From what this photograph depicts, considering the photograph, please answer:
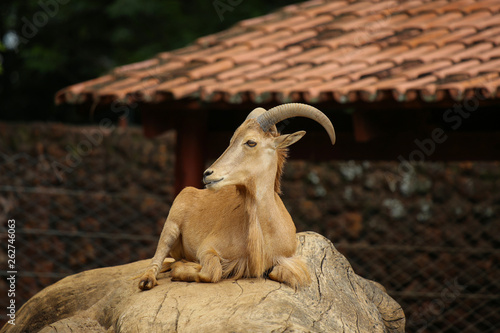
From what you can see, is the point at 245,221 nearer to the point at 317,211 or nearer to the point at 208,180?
the point at 208,180

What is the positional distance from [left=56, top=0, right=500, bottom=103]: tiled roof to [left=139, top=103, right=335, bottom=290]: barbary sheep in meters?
1.86

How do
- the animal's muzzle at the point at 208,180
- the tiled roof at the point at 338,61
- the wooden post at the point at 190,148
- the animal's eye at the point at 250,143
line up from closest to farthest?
the animal's muzzle at the point at 208,180, the animal's eye at the point at 250,143, the tiled roof at the point at 338,61, the wooden post at the point at 190,148

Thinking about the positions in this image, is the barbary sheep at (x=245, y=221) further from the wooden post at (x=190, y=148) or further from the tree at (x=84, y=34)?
the tree at (x=84, y=34)

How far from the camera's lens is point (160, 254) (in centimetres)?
431

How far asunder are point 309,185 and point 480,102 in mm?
4235

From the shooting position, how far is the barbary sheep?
395 cm

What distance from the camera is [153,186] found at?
388 inches

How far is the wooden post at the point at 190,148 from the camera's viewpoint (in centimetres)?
657

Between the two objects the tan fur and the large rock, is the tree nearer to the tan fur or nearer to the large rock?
the large rock

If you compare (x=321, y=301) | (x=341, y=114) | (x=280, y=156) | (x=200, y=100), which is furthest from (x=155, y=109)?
(x=321, y=301)

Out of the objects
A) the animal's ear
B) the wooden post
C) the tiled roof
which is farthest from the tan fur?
the wooden post

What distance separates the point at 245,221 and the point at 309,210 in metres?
5.60

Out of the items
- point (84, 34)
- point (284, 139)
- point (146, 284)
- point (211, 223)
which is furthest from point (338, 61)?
point (84, 34)

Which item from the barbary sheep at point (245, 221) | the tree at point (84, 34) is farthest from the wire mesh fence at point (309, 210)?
the barbary sheep at point (245, 221)
